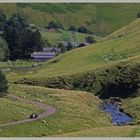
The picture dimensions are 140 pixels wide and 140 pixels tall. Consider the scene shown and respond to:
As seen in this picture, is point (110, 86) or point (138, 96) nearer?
point (138, 96)

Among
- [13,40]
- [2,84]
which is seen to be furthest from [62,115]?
[13,40]

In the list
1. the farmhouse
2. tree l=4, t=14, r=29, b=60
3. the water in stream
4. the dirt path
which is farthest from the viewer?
tree l=4, t=14, r=29, b=60

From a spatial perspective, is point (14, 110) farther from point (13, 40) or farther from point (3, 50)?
point (13, 40)

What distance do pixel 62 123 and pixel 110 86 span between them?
167ft

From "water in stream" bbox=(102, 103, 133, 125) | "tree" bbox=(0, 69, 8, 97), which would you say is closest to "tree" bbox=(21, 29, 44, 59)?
"water in stream" bbox=(102, 103, 133, 125)

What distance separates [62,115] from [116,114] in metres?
17.6

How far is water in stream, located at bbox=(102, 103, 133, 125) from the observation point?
80.5 metres

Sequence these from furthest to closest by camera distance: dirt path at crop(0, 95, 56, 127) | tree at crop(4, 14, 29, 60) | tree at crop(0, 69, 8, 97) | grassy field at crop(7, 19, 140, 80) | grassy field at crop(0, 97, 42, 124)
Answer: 1. tree at crop(4, 14, 29, 60)
2. grassy field at crop(7, 19, 140, 80)
3. tree at crop(0, 69, 8, 97)
4. grassy field at crop(0, 97, 42, 124)
5. dirt path at crop(0, 95, 56, 127)

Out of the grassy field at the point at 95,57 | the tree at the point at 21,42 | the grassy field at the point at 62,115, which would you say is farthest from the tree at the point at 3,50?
the grassy field at the point at 62,115

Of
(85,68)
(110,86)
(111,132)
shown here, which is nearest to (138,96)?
(110,86)

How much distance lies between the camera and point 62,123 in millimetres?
68812

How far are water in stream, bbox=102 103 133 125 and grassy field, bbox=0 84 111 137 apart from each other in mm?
1510

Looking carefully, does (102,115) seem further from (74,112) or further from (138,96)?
(138,96)

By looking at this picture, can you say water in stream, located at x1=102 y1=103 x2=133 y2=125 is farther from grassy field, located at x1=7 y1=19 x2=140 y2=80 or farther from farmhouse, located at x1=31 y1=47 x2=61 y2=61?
farmhouse, located at x1=31 y1=47 x2=61 y2=61
